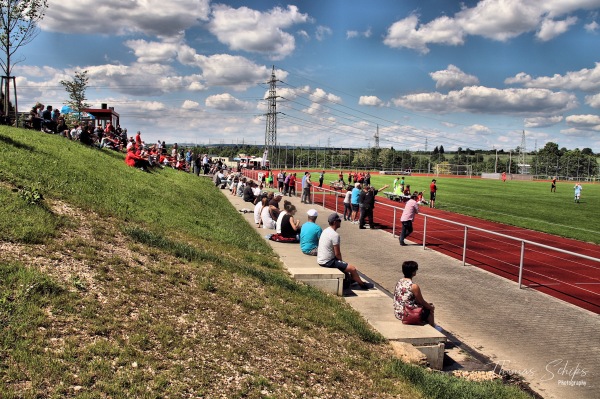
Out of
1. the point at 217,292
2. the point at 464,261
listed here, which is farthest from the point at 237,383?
the point at 464,261

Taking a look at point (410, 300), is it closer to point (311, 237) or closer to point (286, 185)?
point (311, 237)

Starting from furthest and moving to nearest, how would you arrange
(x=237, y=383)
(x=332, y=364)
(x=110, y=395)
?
(x=332, y=364) < (x=237, y=383) < (x=110, y=395)

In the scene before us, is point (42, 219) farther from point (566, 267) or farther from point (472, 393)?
point (566, 267)

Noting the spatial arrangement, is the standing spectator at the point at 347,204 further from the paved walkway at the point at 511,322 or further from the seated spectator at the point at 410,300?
the seated spectator at the point at 410,300

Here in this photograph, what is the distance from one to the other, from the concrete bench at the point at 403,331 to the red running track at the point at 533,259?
447 cm

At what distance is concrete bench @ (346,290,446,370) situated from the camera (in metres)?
6.10

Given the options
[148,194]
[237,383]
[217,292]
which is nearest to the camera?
[237,383]

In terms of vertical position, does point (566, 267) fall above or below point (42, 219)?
below

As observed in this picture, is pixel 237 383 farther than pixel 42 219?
No

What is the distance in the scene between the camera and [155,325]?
4980mm

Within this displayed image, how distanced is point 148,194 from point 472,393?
10.7 metres

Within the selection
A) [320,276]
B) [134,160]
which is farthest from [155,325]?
[134,160]

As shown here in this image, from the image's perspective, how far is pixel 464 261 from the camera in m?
→ 12.2

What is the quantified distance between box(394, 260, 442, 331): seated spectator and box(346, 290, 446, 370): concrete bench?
16 cm
